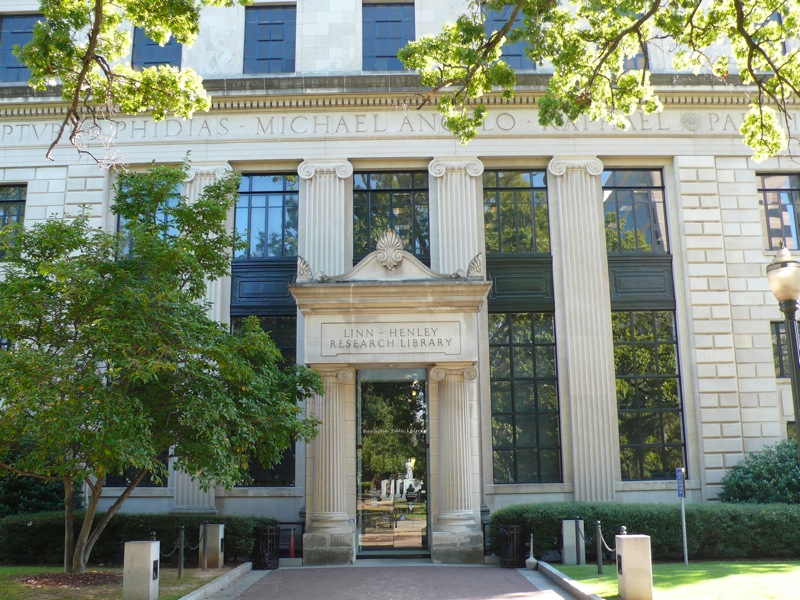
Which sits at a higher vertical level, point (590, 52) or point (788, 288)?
point (590, 52)

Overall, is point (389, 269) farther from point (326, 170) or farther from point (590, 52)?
point (590, 52)

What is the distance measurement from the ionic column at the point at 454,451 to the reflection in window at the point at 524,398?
2051 mm

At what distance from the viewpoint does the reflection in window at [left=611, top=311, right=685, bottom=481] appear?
68.2ft

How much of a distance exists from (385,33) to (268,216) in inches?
264

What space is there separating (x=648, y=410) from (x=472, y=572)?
24.2ft

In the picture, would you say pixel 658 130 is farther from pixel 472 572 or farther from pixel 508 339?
pixel 472 572

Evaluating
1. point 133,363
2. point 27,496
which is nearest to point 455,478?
point 133,363

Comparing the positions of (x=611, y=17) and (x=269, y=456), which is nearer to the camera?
(x=611, y=17)

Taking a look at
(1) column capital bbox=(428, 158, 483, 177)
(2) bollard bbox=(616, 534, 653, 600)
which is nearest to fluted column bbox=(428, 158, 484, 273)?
(1) column capital bbox=(428, 158, 483, 177)

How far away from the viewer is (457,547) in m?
18.2

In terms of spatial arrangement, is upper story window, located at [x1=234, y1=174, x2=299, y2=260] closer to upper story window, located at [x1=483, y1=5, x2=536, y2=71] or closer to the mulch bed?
upper story window, located at [x1=483, y1=5, x2=536, y2=71]

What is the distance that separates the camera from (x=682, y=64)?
51.6 feet

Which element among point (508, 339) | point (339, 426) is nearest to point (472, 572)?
point (339, 426)

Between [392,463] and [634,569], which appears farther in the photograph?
[392,463]
